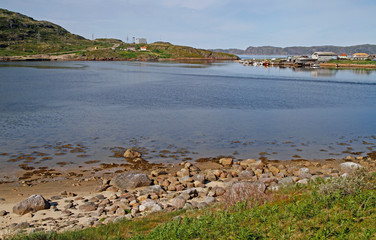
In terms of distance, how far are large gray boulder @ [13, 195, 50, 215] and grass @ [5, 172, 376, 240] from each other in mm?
4199

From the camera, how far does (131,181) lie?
15.9 meters

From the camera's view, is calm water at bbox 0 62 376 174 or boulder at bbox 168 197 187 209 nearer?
boulder at bbox 168 197 187 209

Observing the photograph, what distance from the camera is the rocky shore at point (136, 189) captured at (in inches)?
478

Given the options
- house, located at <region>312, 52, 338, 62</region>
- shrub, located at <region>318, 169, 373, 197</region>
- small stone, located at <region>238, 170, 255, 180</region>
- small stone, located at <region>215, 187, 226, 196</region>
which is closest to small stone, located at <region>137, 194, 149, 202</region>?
small stone, located at <region>215, 187, 226, 196</region>

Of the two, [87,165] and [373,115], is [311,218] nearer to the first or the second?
[87,165]

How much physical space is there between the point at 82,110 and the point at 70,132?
9815 millimetres

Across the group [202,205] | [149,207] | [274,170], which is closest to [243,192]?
[202,205]

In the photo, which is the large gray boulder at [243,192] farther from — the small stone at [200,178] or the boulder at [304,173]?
the boulder at [304,173]

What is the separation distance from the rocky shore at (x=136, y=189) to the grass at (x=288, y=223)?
54.6 inches

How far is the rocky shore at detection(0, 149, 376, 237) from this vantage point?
39.8ft

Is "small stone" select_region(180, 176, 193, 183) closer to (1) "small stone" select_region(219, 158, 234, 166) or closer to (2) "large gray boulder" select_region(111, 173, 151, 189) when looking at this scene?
(2) "large gray boulder" select_region(111, 173, 151, 189)

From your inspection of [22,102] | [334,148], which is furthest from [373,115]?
[22,102]

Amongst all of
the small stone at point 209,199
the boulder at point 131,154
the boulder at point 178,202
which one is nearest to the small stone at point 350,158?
the small stone at point 209,199

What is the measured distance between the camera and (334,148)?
24.1m
